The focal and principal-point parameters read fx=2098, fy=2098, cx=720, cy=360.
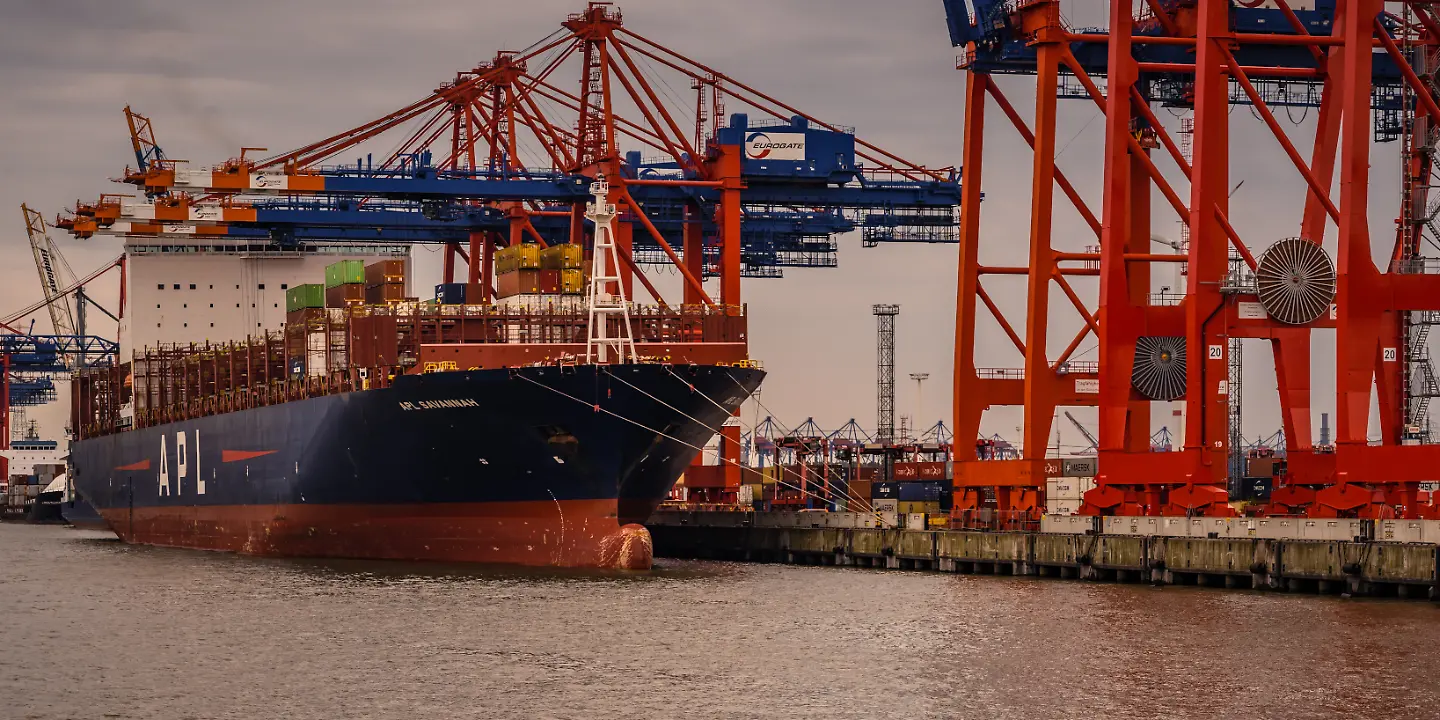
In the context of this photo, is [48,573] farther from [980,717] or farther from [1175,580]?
[980,717]

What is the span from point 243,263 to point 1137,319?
36958 millimetres

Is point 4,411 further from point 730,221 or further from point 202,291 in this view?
point 730,221

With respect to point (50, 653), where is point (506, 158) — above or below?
above

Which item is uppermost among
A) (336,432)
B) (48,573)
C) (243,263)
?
(243,263)

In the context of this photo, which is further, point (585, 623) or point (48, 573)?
point (48, 573)

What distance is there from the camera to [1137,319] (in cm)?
4541

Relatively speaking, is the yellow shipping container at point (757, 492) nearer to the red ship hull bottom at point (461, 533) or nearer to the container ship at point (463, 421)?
the container ship at point (463, 421)

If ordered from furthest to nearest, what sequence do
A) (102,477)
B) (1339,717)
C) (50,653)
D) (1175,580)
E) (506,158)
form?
(102,477), (506,158), (1175,580), (50,653), (1339,717)

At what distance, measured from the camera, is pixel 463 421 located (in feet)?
155

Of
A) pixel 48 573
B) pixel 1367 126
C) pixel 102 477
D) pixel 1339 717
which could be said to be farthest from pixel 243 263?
pixel 1339 717

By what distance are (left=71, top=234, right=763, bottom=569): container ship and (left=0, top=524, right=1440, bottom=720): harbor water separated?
3.08 metres

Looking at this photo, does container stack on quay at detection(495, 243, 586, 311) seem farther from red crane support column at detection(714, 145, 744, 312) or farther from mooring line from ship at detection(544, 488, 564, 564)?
red crane support column at detection(714, 145, 744, 312)

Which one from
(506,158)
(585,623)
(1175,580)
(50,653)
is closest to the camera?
(50,653)

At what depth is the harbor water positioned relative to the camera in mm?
27250
